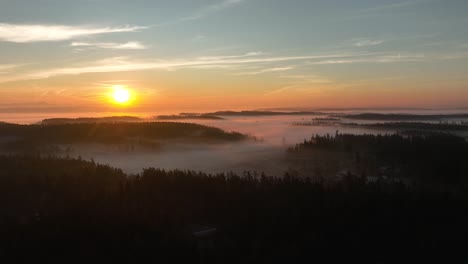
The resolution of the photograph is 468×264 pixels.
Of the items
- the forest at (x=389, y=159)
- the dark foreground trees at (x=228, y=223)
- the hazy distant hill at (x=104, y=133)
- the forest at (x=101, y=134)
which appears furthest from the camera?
the hazy distant hill at (x=104, y=133)

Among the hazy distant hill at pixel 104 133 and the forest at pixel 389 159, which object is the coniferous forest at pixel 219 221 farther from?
the hazy distant hill at pixel 104 133

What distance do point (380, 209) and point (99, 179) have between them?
1776 centimetres

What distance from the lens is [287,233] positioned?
590 inches

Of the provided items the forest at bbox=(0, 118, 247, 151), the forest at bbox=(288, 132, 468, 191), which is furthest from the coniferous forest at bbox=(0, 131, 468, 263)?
the forest at bbox=(0, 118, 247, 151)

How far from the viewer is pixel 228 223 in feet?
54.1

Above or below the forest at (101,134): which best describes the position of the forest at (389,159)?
below

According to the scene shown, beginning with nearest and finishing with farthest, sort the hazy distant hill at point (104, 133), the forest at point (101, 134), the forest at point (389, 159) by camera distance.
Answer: the forest at point (389, 159) → the forest at point (101, 134) → the hazy distant hill at point (104, 133)

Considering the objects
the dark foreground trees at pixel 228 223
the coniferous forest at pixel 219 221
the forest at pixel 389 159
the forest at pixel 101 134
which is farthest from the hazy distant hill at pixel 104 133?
the dark foreground trees at pixel 228 223

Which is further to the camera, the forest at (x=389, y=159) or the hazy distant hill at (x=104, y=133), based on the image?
the hazy distant hill at (x=104, y=133)

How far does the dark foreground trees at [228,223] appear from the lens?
13.3 meters

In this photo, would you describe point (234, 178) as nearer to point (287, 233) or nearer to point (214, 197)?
point (214, 197)

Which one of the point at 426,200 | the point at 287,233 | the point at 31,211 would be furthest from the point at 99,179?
the point at 426,200

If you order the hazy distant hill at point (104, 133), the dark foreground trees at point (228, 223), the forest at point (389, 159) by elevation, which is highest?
the hazy distant hill at point (104, 133)

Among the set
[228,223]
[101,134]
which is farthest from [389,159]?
[101,134]
